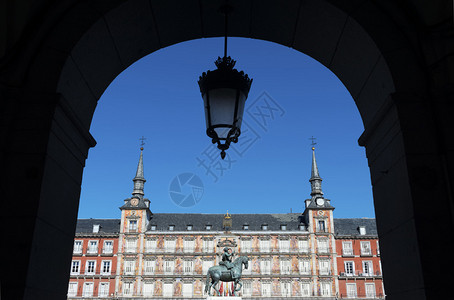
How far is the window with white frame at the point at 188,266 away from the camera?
49.4 meters

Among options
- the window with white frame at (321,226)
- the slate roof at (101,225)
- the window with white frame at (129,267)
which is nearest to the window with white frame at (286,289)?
the window with white frame at (321,226)

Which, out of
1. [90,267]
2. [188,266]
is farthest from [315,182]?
[90,267]

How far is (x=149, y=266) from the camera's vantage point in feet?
162

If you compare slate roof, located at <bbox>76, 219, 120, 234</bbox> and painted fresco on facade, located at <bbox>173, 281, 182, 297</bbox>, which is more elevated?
slate roof, located at <bbox>76, 219, 120, 234</bbox>

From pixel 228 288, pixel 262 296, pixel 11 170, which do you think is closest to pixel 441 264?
pixel 11 170

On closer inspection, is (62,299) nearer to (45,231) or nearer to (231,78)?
(45,231)

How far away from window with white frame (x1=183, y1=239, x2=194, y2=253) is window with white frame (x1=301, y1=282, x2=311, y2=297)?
14434mm

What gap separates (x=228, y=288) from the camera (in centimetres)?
4503

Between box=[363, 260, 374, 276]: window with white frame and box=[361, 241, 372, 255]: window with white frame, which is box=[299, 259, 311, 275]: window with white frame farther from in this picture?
box=[361, 241, 372, 255]: window with white frame

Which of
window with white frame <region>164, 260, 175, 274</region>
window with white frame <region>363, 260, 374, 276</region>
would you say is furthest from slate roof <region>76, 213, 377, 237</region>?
window with white frame <region>164, 260, 175, 274</region>

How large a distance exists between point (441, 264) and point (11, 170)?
3.37 m

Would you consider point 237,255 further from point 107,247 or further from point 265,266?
point 107,247

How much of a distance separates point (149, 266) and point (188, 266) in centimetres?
485

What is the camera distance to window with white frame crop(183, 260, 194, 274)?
49.4 m
